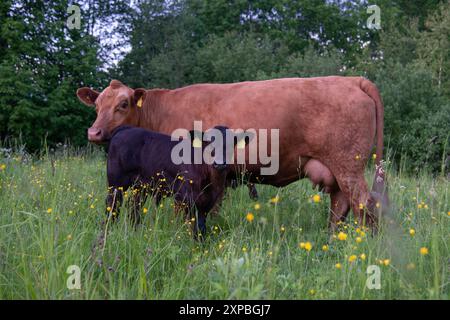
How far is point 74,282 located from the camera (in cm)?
235

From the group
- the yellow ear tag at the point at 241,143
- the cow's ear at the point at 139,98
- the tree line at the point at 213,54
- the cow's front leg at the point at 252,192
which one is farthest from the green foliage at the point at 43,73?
the yellow ear tag at the point at 241,143

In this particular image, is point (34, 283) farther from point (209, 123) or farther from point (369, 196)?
point (369, 196)

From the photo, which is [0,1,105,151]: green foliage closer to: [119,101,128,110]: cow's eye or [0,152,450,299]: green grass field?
[119,101,128,110]: cow's eye

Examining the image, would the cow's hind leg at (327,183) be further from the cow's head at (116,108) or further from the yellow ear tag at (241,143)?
the cow's head at (116,108)

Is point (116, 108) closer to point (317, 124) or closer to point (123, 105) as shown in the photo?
point (123, 105)

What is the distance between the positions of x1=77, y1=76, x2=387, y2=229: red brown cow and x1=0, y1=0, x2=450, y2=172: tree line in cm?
584

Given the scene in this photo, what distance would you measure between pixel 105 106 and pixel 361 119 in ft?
10.1

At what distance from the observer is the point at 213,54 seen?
25.9 meters

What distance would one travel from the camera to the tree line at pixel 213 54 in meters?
17.2

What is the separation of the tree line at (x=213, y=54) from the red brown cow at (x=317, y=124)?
584cm

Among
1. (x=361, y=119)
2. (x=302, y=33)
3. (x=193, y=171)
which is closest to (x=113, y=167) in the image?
(x=193, y=171)

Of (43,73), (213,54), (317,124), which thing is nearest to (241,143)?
(317,124)

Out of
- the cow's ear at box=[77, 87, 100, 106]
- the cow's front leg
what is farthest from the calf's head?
the cow's ear at box=[77, 87, 100, 106]

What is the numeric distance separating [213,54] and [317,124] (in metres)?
22.3
